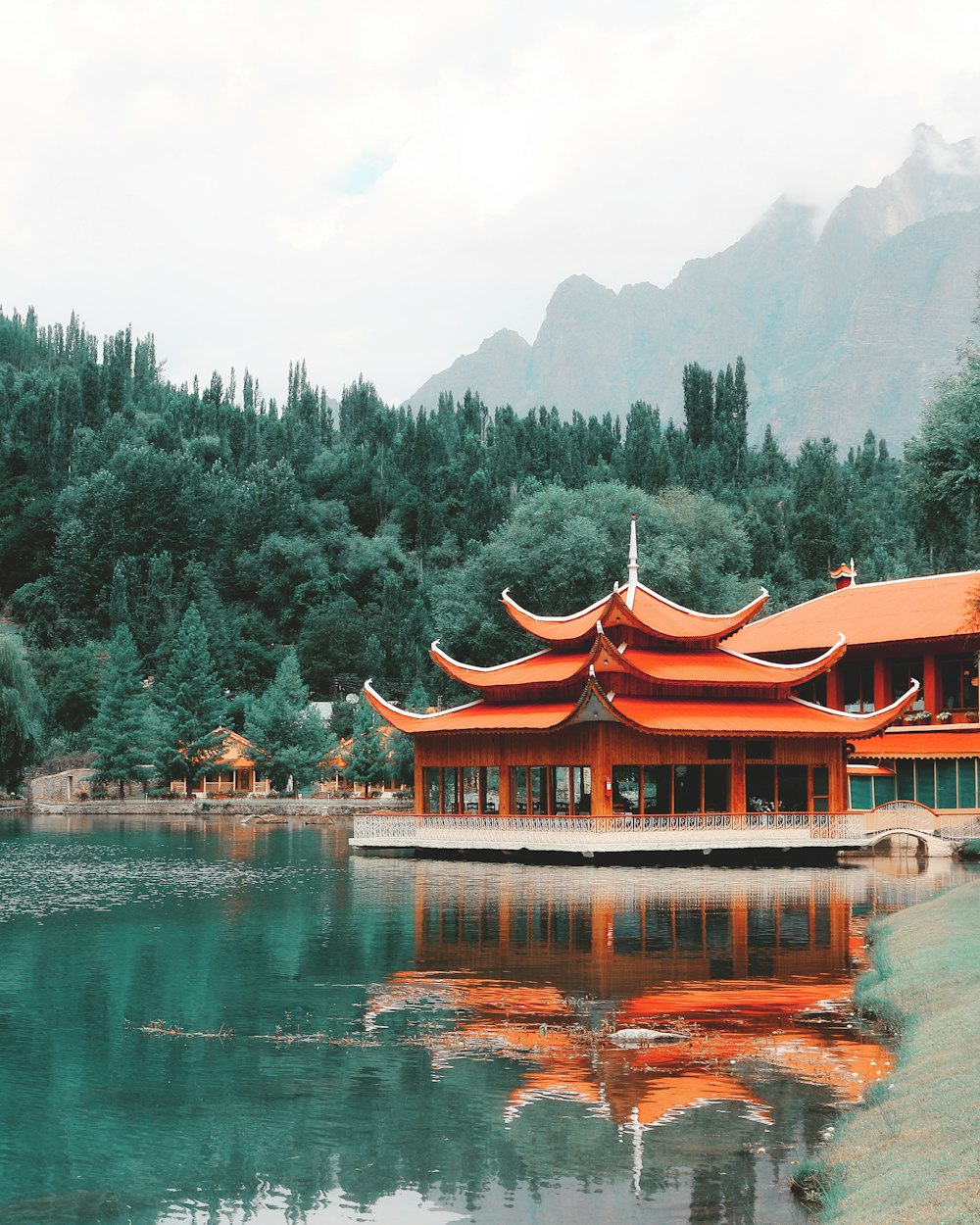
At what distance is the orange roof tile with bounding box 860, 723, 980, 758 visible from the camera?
51.8 meters

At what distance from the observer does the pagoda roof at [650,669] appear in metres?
45.4

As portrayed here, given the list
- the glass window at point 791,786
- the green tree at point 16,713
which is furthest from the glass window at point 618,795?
the green tree at point 16,713

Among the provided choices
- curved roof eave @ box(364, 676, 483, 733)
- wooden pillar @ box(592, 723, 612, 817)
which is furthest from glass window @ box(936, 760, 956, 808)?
curved roof eave @ box(364, 676, 483, 733)

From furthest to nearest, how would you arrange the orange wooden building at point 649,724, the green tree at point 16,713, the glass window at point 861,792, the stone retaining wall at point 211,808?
the stone retaining wall at point 211,808 → the green tree at point 16,713 → the glass window at point 861,792 → the orange wooden building at point 649,724

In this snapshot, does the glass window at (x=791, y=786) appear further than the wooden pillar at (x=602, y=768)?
Yes

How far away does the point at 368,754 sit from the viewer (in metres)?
78.8

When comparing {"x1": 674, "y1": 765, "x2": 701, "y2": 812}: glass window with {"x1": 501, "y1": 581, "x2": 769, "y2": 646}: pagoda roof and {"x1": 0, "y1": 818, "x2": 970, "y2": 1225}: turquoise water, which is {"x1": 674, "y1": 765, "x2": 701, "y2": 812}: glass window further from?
{"x1": 0, "y1": 818, "x2": 970, "y2": 1225}: turquoise water

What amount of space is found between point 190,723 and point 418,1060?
63586mm

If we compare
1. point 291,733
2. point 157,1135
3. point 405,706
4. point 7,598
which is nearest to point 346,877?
point 157,1135

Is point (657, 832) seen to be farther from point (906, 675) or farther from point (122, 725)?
point (122, 725)

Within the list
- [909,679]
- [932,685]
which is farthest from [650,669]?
[909,679]

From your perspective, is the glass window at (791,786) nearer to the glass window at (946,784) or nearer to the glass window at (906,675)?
the glass window at (946,784)

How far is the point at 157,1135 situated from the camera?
1304 centimetres

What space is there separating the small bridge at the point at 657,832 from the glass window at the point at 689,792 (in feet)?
8.16
